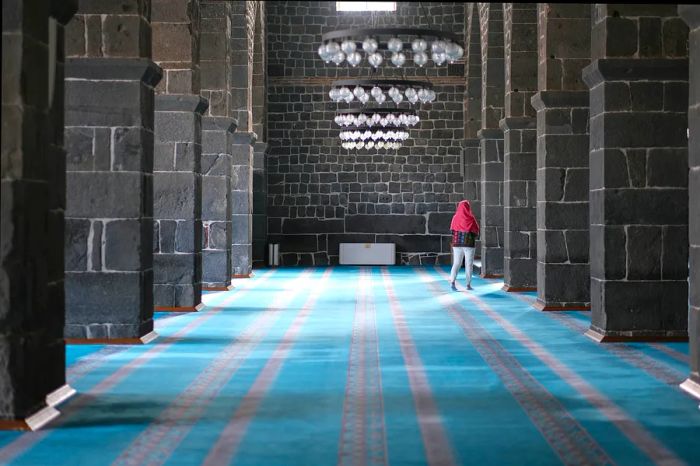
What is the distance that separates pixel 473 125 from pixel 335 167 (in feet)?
11.2

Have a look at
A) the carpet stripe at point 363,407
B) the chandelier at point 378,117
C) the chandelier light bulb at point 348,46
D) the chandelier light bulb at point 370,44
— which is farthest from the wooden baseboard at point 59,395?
the chandelier at point 378,117

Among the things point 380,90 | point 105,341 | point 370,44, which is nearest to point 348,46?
point 370,44

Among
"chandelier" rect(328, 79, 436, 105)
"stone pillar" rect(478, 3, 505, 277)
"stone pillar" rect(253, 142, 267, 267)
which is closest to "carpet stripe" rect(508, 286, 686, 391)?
"chandelier" rect(328, 79, 436, 105)

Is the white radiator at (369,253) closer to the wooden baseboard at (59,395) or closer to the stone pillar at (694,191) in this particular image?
the stone pillar at (694,191)

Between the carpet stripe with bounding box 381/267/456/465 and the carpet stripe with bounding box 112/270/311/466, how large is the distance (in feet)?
4.06

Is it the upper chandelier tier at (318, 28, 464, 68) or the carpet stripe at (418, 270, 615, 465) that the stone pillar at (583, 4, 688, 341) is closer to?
the carpet stripe at (418, 270, 615, 465)

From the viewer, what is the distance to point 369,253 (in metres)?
21.7

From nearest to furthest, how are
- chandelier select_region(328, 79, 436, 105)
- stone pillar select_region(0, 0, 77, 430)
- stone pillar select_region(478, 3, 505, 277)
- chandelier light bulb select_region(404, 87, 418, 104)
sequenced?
stone pillar select_region(0, 0, 77, 430) < chandelier light bulb select_region(404, 87, 418, 104) < chandelier select_region(328, 79, 436, 105) < stone pillar select_region(478, 3, 505, 277)

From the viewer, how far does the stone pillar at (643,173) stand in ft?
A: 28.7

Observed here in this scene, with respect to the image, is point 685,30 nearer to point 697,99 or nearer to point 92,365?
point 697,99

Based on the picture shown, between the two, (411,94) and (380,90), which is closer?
(411,94)

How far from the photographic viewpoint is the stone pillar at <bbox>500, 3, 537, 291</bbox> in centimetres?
1405

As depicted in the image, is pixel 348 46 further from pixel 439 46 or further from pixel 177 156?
pixel 177 156

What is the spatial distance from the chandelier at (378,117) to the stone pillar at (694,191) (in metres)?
10.3
